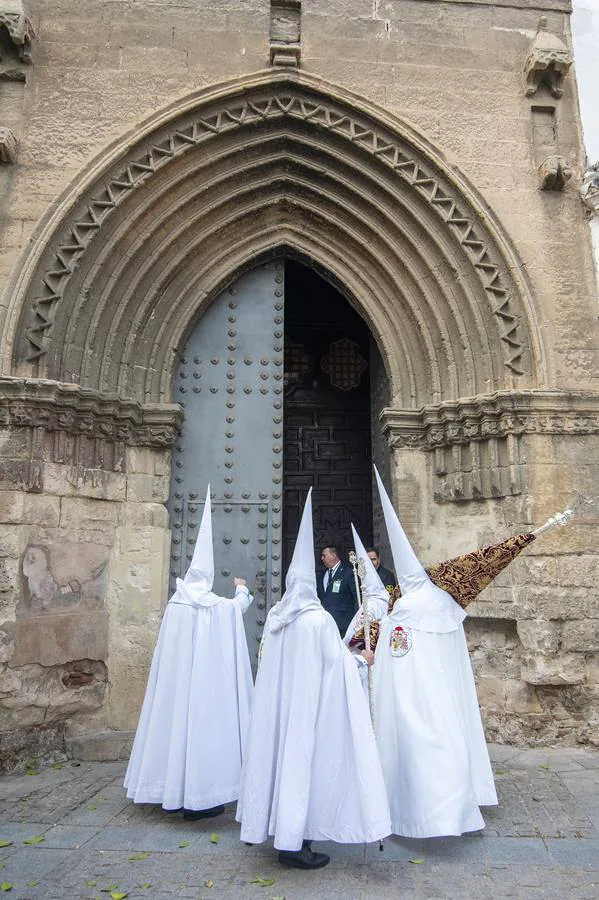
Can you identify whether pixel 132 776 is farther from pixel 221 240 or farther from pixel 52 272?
pixel 221 240

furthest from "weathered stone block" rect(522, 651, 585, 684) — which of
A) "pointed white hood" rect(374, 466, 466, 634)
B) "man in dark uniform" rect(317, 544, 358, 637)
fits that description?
"pointed white hood" rect(374, 466, 466, 634)

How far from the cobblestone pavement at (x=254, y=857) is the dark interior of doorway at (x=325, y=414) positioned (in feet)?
13.3

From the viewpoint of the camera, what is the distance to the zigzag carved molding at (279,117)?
230 inches

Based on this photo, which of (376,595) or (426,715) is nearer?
(426,715)

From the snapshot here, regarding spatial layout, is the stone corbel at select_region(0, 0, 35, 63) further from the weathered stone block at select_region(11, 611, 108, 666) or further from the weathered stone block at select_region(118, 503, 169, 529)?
the weathered stone block at select_region(11, 611, 108, 666)

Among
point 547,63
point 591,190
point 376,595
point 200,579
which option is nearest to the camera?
point 200,579

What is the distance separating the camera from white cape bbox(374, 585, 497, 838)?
3.49m

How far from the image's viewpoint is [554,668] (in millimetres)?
5562

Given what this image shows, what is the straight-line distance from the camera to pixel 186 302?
6.73 metres

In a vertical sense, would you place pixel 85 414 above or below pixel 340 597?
above

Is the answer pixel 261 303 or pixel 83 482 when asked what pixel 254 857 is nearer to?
pixel 83 482

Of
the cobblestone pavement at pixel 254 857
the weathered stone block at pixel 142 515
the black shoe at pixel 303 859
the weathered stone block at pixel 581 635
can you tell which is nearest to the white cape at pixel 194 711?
the cobblestone pavement at pixel 254 857

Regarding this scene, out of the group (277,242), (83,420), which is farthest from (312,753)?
(277,242)

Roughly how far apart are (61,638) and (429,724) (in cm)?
321
